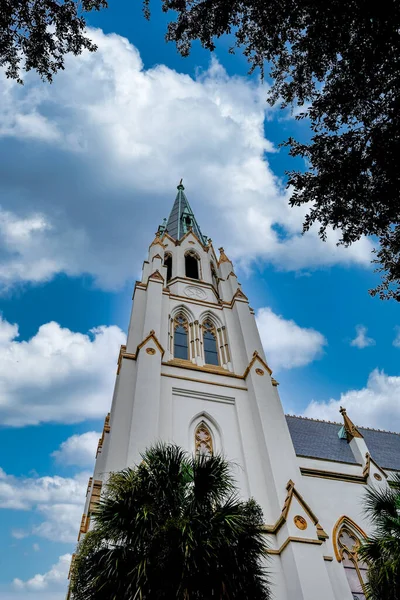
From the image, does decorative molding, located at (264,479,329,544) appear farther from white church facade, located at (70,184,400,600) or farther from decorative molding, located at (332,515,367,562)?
decorative molding, located at (332,515,367,562)

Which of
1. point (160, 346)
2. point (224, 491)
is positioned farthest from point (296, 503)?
point (160, 346)

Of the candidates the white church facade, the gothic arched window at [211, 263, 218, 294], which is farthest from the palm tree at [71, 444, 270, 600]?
the gothic arched window at [211, 263, 218, 294]

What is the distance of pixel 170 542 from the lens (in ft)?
25.8

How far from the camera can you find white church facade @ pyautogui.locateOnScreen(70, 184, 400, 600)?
12.8 meters

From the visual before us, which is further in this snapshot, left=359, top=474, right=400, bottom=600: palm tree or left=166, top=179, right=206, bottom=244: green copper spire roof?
left=166, top=179, right=206, bottom=244: green copper spire roof

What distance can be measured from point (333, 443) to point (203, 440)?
8068 mm

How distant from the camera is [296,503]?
13078 mm

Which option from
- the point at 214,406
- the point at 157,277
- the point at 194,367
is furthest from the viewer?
the point at 157,277

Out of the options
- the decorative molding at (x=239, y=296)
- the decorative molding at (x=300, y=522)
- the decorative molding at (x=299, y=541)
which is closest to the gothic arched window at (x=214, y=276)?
the decorative molding at (x=239, y=296)

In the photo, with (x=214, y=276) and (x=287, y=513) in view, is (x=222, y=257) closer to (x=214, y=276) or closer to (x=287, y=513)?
(x=214, y=276)

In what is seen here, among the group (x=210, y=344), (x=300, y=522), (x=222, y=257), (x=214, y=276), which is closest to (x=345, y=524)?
(x=300, y=522)

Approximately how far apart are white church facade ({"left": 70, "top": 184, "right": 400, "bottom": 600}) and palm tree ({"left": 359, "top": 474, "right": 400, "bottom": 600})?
1552mm

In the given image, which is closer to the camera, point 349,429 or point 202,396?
point 202,396

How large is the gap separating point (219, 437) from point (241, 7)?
13.9 metres
